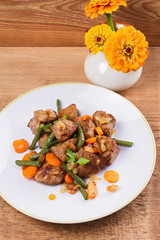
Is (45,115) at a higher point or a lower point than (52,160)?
higher

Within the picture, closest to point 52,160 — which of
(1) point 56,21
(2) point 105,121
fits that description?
(2) point 105,121

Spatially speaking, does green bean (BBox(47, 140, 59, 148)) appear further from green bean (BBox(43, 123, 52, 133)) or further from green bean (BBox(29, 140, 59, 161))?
green bean (BBox(43, 123, 52, 133))

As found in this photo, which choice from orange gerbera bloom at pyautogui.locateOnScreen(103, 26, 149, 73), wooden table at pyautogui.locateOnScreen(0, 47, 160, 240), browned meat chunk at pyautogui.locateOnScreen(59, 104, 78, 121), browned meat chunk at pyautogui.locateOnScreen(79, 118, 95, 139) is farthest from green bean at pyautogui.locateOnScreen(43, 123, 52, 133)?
orange gerbera bloom at pyautogui.locateOnScreen(103, 26, 149, 73)

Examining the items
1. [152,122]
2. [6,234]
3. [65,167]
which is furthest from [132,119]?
[6,234]

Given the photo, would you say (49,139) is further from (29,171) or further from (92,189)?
(92,189)

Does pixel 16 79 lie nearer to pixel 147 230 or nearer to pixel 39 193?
pixel 39 193

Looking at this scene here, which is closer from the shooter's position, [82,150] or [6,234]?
[6,234]

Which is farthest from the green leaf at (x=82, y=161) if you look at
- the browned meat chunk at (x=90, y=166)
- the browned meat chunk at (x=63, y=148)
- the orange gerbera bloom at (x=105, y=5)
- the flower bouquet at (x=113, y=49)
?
the orange gerbera bloom at (x=105, y=5)
